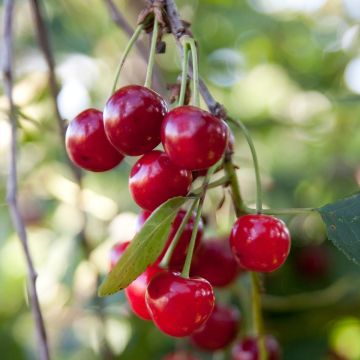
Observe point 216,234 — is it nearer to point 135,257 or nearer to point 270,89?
point 135,257

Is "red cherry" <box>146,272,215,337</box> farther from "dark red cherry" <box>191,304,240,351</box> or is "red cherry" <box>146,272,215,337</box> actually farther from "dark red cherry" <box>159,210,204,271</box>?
"dark red cherry" <box>191,304,240,351</box>

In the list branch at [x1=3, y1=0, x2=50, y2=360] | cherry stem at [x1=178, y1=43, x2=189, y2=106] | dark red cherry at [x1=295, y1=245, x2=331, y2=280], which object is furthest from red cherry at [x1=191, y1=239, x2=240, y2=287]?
dark red cherry at [x1=295, y1=245, x2=331, y2=280]

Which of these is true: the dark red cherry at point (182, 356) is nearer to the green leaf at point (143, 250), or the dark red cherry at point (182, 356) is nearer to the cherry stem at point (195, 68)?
the green leaf at point (143, 250)

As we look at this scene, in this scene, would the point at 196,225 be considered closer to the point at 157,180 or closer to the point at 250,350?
the point at 157,180

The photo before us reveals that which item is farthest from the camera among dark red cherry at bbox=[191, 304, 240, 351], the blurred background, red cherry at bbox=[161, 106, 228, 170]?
the blurred background

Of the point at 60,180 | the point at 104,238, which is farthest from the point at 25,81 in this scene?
the point at 104,238

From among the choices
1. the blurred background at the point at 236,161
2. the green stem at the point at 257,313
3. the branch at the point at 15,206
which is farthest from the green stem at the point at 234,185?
the blurred background at the point at 236,161

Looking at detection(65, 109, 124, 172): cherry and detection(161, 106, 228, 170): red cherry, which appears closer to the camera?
detection(161, 106, 228, 170): red cherry
